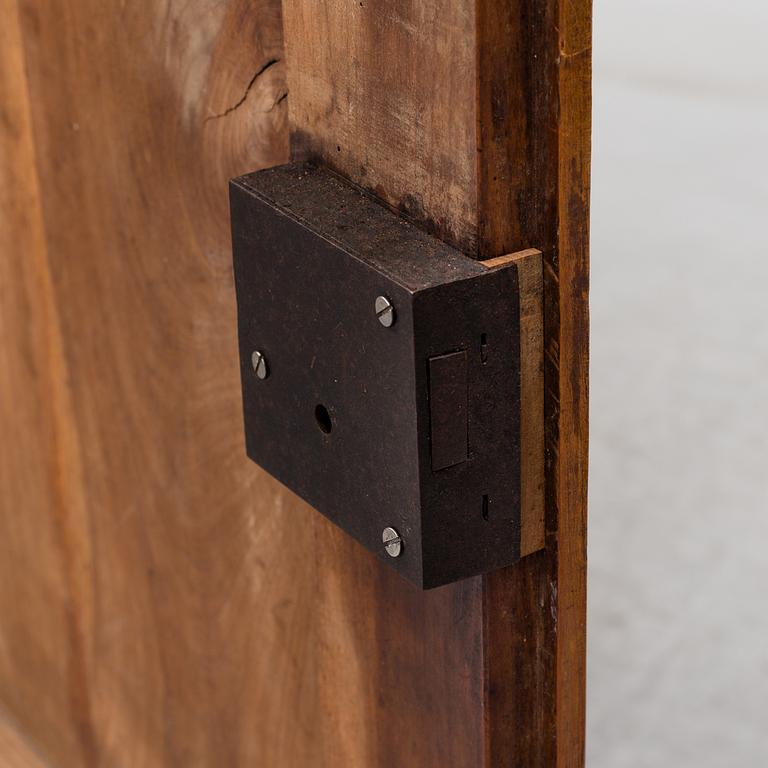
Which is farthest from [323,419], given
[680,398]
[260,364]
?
[680,398]

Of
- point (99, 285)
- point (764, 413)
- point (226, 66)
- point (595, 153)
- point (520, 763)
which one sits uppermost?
point (226, 66)

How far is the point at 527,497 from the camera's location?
0.50m

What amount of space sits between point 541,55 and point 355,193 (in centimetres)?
9

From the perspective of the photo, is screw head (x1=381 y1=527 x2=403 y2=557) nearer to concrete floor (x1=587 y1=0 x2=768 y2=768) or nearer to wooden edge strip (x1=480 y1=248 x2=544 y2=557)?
wooden edge strip (x1=480 y1=248 x2=544 y2=557)

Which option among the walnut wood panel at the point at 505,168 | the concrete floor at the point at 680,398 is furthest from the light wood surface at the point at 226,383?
the concrete floor at the point at 680,398

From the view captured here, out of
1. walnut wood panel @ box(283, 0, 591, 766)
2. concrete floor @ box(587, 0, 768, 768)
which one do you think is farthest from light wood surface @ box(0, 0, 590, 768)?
concrete floor @ box(587, 0, 768, 768)

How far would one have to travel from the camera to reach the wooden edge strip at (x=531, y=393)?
0.47 m

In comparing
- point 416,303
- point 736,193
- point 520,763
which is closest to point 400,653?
point 520,763

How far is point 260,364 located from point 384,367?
0.27ft

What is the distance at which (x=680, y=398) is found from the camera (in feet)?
6.55

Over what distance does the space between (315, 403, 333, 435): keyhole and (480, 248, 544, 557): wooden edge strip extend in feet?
0.23

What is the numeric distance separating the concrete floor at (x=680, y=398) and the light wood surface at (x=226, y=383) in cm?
80

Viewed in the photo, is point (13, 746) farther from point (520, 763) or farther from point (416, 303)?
point (416, 303)

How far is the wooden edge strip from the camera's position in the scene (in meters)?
0.47
